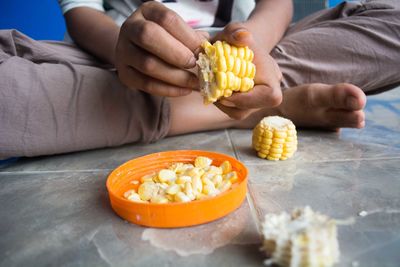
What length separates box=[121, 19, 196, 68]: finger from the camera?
24.2 inches

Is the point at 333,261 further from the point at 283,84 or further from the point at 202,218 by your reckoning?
the point at 283,84

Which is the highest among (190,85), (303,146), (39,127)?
(190,85)

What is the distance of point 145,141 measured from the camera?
0.96 metres

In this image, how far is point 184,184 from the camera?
24.2 inches

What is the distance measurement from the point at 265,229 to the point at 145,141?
0.55m

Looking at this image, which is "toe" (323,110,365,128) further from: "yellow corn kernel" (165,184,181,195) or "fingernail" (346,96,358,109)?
"yellow corn kernel" (165,184,181,195)

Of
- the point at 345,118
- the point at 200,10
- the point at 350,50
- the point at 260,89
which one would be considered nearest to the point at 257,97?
the point at 260,89

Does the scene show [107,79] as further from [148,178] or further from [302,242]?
[302,242]

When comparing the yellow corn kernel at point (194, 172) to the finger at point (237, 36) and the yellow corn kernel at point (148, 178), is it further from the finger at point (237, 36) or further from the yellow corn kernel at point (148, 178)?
the finger at point (237, 36)

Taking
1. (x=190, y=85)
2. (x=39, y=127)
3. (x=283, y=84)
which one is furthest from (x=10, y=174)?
(x=283, y=84)

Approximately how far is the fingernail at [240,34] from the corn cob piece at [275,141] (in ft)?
0.90

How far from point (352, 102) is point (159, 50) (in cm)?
49

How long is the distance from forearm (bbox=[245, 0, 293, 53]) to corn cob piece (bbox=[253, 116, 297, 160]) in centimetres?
28

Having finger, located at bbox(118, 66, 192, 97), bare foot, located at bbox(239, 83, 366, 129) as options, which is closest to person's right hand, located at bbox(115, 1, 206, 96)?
finger, located at bbox(118, 66, 192, 97)
